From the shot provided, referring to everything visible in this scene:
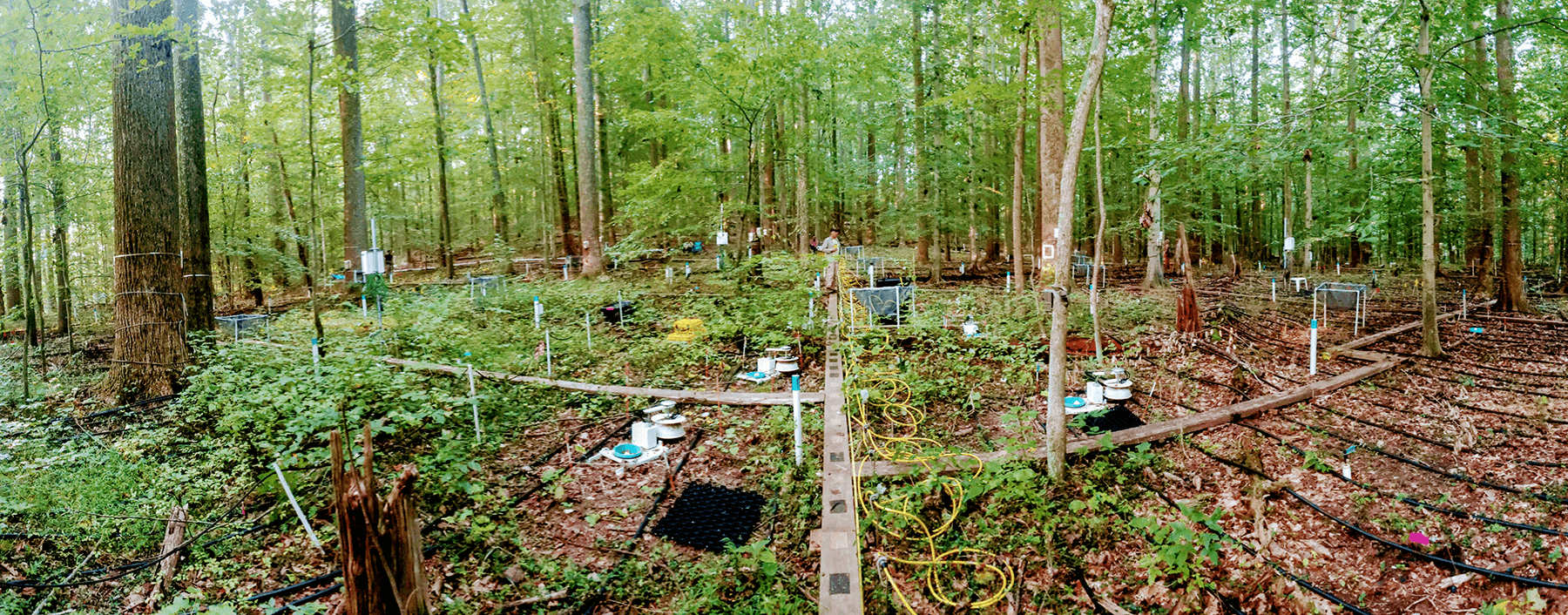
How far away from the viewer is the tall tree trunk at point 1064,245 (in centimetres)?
494

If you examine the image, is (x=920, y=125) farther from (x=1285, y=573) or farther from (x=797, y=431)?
(x=1285, y=573)

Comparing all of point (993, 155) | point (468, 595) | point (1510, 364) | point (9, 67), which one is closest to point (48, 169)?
point (9, 67)

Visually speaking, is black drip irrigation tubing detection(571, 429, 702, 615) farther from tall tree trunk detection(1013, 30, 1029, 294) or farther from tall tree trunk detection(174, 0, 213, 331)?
tall tree trunk detection(1013, 30, 1029, 294)

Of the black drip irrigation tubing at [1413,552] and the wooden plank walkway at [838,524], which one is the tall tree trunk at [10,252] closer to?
the wooden plank walkway at [838,524]

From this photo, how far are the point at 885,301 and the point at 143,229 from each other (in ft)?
33.9

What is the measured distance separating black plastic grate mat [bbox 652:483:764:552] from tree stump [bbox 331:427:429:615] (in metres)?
2.54

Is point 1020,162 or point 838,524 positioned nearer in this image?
point 838,524

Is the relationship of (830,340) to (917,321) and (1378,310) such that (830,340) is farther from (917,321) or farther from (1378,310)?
(1378,310)

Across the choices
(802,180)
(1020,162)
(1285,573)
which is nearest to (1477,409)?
(1285,573)

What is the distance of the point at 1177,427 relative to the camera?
240 inches

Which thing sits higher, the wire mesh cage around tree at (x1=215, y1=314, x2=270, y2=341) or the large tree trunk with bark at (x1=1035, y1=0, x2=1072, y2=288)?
the large tree trunk with bark at (x1=1035, y1=0, x2=1072, y2=288)

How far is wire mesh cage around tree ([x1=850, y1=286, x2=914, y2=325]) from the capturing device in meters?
11.6

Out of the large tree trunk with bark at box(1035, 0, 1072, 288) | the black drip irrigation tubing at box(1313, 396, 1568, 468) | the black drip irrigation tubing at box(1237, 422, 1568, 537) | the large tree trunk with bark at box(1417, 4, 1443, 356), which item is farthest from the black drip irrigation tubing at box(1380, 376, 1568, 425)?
the large tree trunk with bark at box(1035, 0, 1072, 288)

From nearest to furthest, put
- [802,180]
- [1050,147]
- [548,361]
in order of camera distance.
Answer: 1. [548,361]
2. [1050,147]
3. [802,180]
